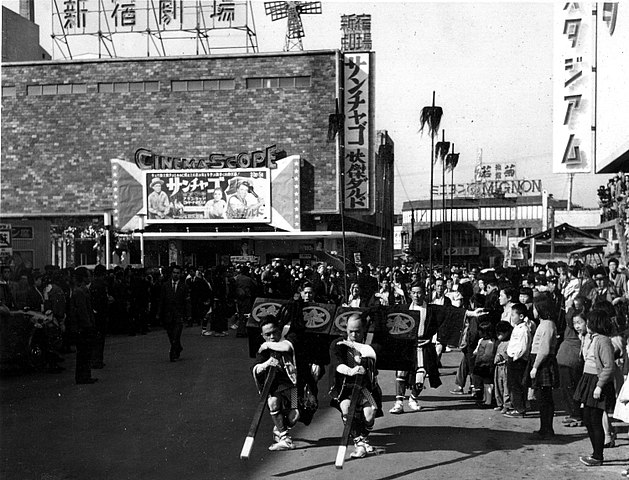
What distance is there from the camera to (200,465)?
21.5 feet

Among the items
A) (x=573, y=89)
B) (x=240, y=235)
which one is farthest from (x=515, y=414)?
(x=240, y=235)

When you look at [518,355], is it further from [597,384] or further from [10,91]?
[10,91]

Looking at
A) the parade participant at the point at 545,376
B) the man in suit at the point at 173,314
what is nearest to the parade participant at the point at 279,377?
the parade participant at the point at 545,376

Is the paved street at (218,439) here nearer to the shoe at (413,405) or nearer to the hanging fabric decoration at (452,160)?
the shoe at (413,405)

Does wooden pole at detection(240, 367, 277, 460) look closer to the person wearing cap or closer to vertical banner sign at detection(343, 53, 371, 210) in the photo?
vertical banner sign at detection(343, 53, 371, 210)

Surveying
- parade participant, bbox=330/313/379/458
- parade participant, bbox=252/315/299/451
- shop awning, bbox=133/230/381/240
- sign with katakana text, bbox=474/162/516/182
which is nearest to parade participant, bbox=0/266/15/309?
parade participant, bbox=252/315/299/451

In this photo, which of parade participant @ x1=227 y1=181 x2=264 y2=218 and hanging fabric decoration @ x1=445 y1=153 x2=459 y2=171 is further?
parade participant @ x1=227 y1=181 x2=264 y2=218

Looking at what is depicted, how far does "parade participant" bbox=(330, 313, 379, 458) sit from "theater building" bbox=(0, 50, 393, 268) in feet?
101

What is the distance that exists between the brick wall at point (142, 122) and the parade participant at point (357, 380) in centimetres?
3305

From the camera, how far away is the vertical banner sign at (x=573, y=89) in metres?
19.8

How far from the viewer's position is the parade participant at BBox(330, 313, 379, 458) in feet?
22.4

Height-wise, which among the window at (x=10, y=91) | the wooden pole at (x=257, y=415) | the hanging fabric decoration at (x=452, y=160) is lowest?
the wooden pole at (x=257, y=415)

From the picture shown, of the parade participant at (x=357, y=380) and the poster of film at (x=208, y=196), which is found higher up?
the poster of film at (x=208, y=196)

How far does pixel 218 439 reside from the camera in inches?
295
